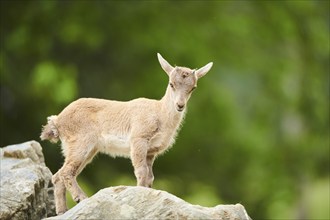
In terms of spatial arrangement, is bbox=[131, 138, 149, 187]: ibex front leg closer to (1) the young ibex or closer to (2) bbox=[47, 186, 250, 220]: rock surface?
(1) the young ibex

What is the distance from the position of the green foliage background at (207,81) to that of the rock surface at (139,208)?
17189 mm

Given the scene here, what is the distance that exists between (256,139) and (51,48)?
7.70 meters

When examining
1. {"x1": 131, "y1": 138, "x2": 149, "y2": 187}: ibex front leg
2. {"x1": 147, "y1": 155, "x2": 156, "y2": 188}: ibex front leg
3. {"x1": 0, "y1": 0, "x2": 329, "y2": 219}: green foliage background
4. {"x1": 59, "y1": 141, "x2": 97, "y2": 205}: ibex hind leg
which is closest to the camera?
{"x1": 131, "y1": 138, "x2": 149, "y2": 187}: ibex front leg

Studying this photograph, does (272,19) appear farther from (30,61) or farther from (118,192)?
(118,192)

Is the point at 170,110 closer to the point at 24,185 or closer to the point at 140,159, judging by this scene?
the point at 140,159

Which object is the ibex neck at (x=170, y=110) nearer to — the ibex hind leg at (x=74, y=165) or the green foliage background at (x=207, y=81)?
the ibex hind leg at (x=74, y=165)

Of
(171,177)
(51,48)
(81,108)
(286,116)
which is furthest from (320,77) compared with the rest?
(81,108)

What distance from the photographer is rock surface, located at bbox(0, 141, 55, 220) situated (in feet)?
39.1

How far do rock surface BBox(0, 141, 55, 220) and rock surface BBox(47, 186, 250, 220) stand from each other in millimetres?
1881

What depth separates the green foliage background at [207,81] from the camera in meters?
29.0

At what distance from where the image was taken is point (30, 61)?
99.3 feet

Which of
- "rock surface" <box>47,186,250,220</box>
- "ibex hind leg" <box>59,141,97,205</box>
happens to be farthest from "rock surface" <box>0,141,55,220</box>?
"rock surface" <box>47,186,250,220</box>

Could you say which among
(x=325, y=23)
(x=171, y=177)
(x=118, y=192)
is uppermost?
(x=325, y=23)

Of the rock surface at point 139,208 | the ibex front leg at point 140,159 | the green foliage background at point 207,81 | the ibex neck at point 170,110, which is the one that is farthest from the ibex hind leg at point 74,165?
the green foliage background at point 207,81
